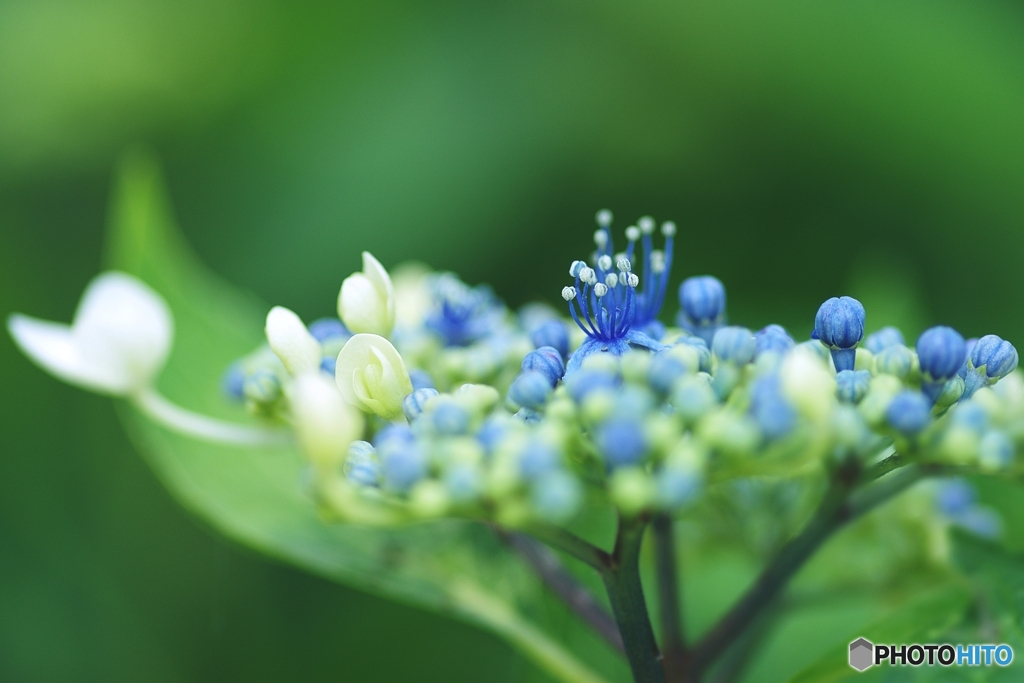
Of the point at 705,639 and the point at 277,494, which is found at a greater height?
the point at 277,494

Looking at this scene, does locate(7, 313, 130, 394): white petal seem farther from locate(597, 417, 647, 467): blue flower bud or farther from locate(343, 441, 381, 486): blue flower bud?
locate(597, 417, 647, 467): blue flower bud

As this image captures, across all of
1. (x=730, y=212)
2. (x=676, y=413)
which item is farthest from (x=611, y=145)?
(x=676, y=413)

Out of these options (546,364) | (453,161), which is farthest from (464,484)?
(453,161)

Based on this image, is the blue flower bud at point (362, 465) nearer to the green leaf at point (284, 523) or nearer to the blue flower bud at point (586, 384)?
the blue flower bud at point (586, 384)

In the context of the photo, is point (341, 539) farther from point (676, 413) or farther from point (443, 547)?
point (676, 413)

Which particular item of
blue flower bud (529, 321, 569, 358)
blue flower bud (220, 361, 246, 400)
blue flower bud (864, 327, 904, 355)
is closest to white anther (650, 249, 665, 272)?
blue flower bud (529, 321, 569, 358)

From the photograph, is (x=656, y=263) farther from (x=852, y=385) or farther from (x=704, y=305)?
(x=852, y=385)
